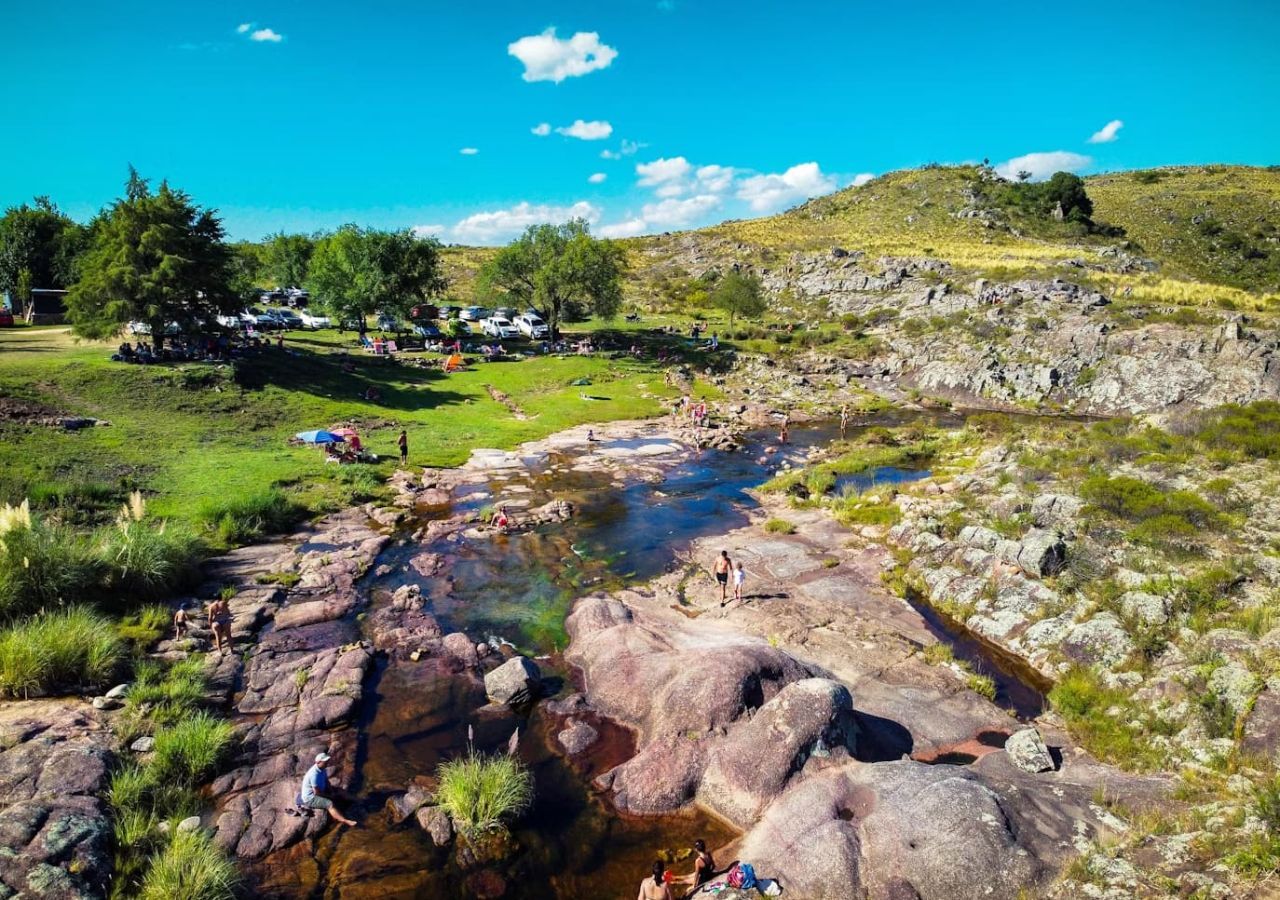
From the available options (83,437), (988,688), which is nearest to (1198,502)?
(988,688)

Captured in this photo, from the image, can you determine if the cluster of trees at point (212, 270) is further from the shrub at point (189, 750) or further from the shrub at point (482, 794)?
the shrub at point (482, 794)

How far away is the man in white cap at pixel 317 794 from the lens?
43.0 ft

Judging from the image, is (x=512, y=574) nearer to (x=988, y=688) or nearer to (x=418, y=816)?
(x=418, y=816)

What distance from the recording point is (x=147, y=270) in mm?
42938

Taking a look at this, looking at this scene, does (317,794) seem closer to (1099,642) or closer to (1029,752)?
(1029,752)

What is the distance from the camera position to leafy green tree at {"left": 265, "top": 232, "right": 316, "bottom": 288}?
94375mm

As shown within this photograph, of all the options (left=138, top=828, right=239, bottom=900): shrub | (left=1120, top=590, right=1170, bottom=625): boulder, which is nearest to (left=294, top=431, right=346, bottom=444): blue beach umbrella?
(left=138, top=828, right=239, bottom=900): shrub

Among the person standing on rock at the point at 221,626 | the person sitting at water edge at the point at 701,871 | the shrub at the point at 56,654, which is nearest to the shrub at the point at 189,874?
the shrub at the point at 56,654

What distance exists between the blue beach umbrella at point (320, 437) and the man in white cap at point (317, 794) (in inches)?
1080

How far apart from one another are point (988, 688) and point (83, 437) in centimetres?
4221

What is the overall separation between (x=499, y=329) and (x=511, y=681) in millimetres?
60363

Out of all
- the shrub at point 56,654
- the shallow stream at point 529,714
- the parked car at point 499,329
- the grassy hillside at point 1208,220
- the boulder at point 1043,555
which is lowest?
the shallow stream at point 529,714

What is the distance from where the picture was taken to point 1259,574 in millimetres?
18391

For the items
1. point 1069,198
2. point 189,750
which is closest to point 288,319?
point 189,750
